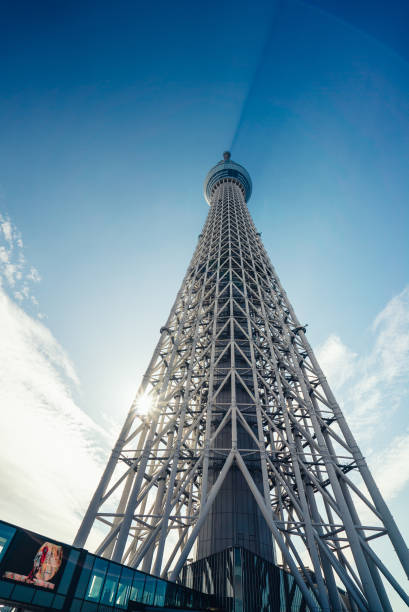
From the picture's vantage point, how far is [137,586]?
47.1 ft

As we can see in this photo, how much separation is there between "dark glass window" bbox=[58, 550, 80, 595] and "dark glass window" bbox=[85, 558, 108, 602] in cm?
90

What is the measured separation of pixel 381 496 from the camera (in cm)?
1981

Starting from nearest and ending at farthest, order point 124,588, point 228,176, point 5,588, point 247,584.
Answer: point 5,588 → point 124,588 → point 247,584 → point 228,176

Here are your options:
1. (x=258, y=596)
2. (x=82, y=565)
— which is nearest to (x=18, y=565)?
(x=82, y=565)

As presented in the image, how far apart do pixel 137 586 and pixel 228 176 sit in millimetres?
A: 68783

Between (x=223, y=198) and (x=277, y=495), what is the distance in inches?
1924

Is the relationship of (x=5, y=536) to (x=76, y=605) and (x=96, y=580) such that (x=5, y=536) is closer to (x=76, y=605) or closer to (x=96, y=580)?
(x=76, y=605)

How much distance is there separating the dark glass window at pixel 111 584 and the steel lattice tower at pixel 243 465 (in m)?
2.96

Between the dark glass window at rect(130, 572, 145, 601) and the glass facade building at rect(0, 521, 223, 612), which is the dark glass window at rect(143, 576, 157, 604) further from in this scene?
the dark glass window at rect(130, 572, 145, 601)

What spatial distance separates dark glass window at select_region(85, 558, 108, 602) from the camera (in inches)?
522

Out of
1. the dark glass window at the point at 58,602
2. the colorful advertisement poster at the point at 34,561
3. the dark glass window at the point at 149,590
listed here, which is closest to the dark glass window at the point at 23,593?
the colorful advertisement poster at the point at 34,561

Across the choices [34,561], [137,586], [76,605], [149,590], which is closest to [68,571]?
[76,605]

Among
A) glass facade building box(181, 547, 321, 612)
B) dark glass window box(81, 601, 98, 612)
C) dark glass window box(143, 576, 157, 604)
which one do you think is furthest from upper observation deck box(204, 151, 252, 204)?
dark glass window box(81, 601, 98, 612)

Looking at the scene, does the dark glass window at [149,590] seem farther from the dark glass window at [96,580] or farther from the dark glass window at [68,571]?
the dark glass window at [68,571]
